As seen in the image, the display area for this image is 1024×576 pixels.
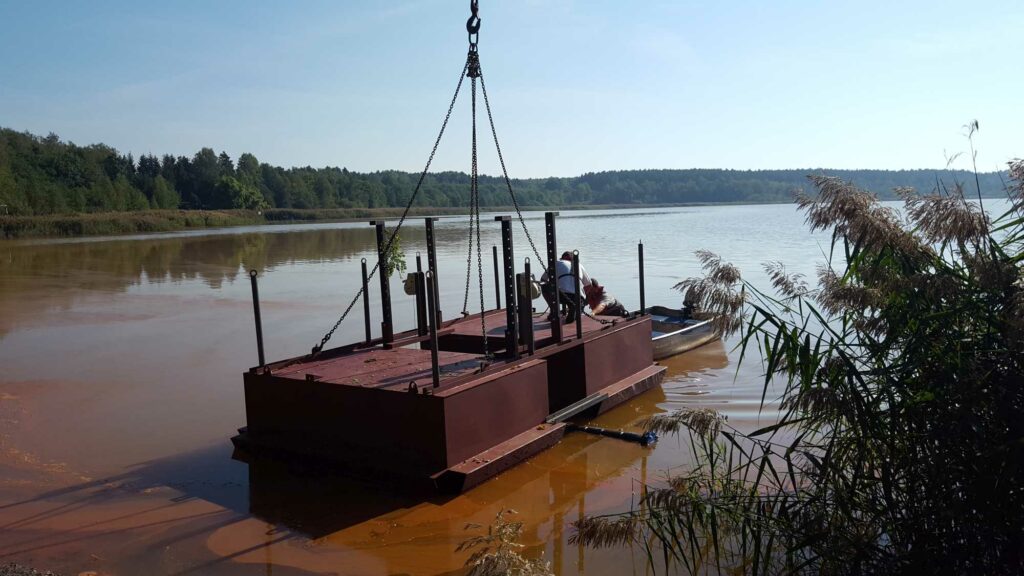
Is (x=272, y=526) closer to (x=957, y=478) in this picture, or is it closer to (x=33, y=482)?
(x=33, y=482)

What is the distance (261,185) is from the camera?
132125 millimetres

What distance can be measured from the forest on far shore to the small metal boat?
40.2 metres

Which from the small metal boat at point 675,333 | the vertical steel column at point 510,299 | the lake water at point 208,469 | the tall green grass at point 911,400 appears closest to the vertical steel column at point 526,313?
the vertical steel column at point 510,299

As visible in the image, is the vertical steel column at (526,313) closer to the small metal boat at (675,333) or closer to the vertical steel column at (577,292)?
the vertical steel column at (577,292)

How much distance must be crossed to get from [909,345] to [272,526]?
5.02 meters

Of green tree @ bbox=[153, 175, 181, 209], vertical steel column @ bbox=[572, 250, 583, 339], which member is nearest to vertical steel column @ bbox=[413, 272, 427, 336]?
vertical steel column @ bbox=[572, 250, 583, 339]

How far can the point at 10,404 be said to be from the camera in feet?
34.8

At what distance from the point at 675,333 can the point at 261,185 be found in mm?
127795

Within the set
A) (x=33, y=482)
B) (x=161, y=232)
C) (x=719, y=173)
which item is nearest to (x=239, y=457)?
(x=33, y=482)

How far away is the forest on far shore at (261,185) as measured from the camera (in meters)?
87.6

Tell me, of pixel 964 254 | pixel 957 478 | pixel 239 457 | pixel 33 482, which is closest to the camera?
pixel 957 478

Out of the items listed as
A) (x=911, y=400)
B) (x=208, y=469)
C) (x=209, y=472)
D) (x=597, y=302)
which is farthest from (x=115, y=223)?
(x=911, y=400)

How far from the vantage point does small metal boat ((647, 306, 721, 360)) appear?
13.9 metres

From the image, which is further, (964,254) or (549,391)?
(549,391)
